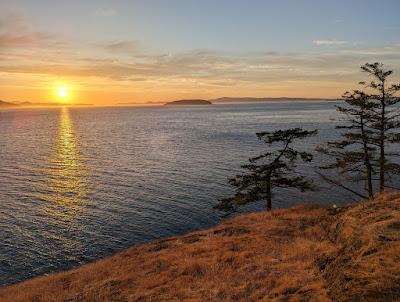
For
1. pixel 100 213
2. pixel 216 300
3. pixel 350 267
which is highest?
pixel 350 267

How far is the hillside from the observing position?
14.6 meters

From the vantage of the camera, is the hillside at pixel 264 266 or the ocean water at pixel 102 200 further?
the ocean water at pixel 102 200

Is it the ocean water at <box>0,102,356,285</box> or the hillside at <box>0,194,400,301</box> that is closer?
the hillside at <box>0,194,400,301</box>

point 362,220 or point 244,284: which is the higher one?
point 362,220

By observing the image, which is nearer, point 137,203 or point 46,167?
point 137,203

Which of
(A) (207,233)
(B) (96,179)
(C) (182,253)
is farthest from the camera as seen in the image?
(B) (96,179)

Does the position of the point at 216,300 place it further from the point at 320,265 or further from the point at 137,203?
the point at 137,203

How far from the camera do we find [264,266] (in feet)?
67.7

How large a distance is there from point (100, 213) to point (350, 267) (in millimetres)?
A: 36230

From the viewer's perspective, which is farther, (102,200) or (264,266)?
(102,200)

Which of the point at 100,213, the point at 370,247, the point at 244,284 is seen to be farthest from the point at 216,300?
the point at 100,213

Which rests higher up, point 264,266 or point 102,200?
point 264,266

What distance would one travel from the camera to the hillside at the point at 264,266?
1465 cm

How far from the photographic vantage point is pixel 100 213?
46375 mm
